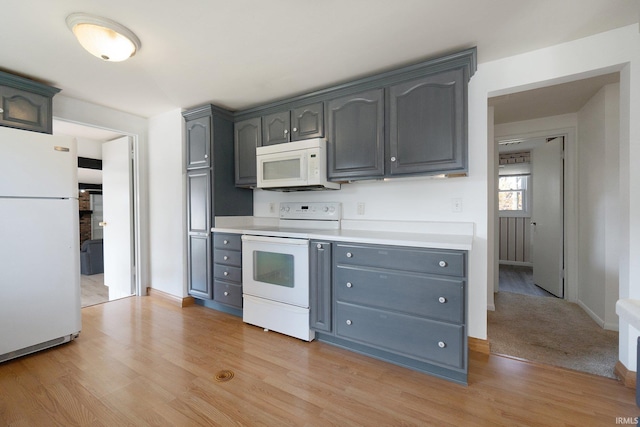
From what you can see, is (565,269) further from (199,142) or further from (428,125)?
(199,142)

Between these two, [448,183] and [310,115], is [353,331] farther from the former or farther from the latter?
[310,115]

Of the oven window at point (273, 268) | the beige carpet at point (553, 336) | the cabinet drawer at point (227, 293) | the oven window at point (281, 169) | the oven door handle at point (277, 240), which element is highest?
the oven window at point (281, 169)

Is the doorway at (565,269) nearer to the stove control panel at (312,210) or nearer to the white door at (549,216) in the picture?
the white door at (549,216)

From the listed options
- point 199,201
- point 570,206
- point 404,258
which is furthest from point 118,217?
point 570,206

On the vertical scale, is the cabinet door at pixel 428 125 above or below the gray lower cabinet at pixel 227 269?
above

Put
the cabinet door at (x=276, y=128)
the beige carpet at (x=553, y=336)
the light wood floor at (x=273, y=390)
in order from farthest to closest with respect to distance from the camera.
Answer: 1. the cabinet door at (x=276, y=128)
2. the beige carpet at (x=553, y=336)
3. the light wood floor at (x=273, y=390)

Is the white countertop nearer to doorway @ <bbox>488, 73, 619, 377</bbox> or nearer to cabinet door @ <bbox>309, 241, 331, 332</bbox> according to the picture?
cabinet door @ <bbox>309, 241, 331, 332</bbox>

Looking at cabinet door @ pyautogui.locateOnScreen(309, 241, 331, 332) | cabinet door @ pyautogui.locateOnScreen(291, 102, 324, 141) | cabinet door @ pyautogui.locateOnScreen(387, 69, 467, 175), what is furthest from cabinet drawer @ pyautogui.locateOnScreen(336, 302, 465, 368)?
cabinet door @ pyautogui.locateOnScreen(291, 102, 324, 141)

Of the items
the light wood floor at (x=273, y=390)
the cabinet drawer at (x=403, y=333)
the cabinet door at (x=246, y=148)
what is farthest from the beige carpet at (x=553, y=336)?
the cabinet door at (x=246, y=148)

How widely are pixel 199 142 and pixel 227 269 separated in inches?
56.7

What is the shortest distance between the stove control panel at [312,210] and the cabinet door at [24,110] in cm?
223

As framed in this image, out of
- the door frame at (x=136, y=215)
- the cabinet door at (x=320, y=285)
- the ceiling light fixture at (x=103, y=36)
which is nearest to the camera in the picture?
the ceiling light fixture at (x=103, y=36)

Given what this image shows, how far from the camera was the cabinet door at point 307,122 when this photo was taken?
2496 mm

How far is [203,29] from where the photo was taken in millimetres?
1732
